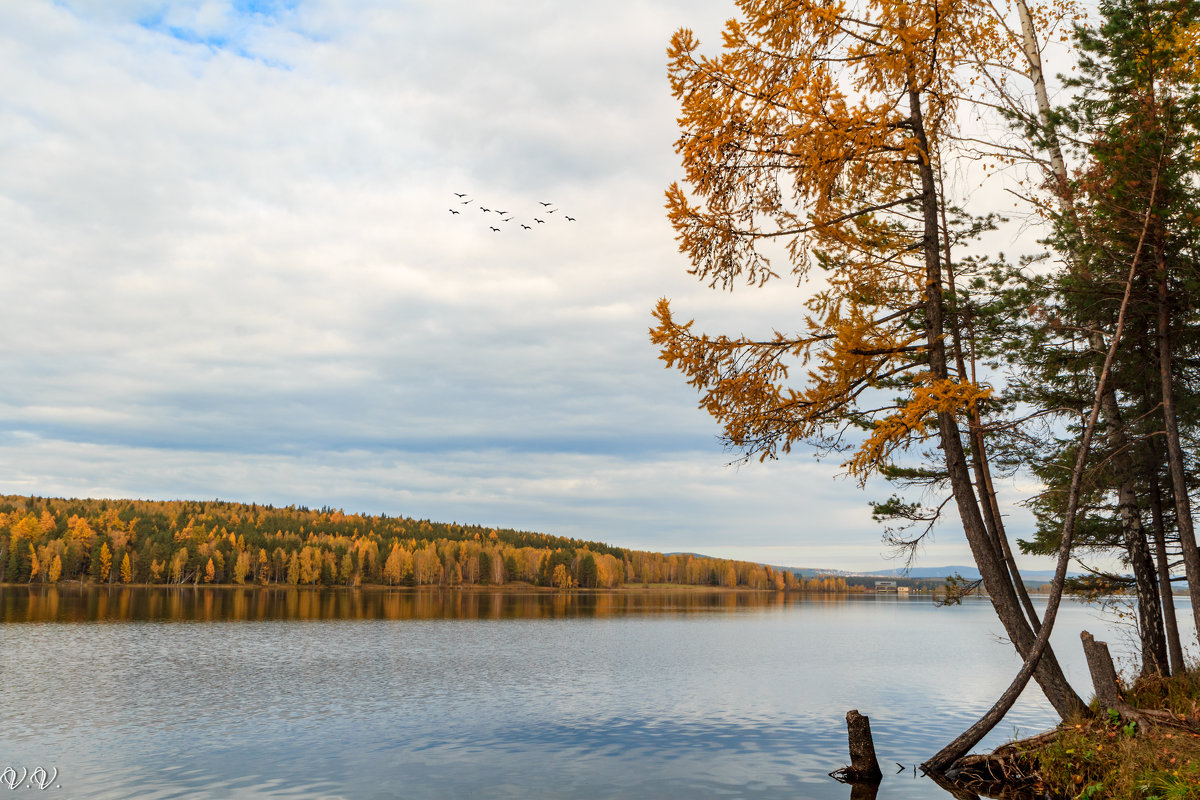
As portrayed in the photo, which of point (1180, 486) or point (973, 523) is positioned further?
point (1180, 486)

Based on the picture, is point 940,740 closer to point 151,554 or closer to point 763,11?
point 763,11

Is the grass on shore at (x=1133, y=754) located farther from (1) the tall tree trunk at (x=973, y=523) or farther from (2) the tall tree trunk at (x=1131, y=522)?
(2) the tall tree trunk at (x=1131, y=522)

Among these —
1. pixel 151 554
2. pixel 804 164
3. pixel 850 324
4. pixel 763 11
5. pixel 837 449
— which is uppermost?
pixel 763 11

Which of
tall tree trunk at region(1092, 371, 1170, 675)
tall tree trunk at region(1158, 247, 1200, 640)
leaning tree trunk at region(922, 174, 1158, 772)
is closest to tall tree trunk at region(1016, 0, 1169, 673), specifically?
tall tree trunk at region(1092, 371, 1170, 675)

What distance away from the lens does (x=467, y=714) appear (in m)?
26.9

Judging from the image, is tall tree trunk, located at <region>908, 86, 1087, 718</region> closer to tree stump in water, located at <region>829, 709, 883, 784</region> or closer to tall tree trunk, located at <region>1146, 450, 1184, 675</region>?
tree stump in water, located at <region>829, 709, 883, 784</region>

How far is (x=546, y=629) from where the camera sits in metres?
70.8

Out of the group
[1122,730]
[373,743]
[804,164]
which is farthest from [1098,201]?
[373,743]

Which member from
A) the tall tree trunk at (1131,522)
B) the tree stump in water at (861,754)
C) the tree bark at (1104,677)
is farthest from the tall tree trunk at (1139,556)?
the tree stump in water at (861,754)

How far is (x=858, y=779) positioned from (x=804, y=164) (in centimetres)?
1334

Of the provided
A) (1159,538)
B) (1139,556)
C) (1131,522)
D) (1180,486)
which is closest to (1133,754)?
(1180,486)

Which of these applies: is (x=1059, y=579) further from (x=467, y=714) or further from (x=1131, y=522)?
(x=467, y=714)

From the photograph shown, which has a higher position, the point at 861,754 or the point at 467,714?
the point at 861,754

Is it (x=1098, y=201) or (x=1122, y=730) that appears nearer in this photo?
(x=1122, y=730)
